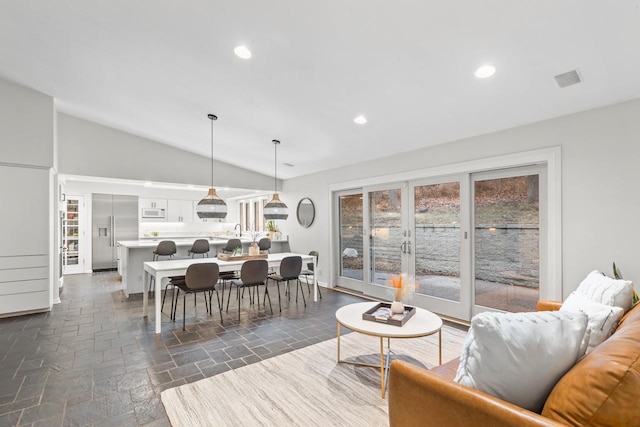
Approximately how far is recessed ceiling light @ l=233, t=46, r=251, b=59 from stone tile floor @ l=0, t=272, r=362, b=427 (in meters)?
2.82

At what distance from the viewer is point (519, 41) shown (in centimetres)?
226

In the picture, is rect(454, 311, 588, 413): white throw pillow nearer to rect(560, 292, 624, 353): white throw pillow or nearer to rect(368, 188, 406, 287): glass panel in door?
rect(560, 292, 624, 353): white throw pillow

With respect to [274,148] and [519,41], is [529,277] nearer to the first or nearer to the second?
[519,41]

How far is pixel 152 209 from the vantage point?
29.4 feet

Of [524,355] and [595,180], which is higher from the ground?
[595,180]

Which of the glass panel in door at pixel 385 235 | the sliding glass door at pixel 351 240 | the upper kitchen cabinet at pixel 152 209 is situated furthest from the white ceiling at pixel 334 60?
the upper kitchen cabinet at pixel 152 209

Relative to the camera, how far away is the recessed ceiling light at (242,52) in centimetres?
280

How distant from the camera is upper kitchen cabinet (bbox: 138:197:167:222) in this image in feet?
28.9

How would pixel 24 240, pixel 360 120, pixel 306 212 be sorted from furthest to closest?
pixel 306 212 < pixel 24 240 < pixel 360 120

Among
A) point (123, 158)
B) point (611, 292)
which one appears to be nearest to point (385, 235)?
point (611, 292)

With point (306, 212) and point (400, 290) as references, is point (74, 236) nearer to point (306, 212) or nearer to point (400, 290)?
point (306, 212)

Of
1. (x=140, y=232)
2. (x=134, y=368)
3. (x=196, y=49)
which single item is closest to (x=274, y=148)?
(x=196, y=49)

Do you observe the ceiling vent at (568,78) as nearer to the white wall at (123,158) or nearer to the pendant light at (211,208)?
the pendant light at (211,208)

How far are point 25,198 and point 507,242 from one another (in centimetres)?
636
